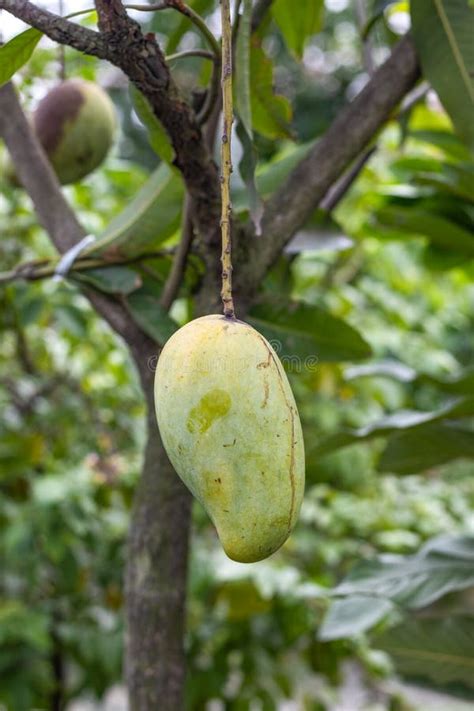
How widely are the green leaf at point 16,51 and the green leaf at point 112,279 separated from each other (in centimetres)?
23

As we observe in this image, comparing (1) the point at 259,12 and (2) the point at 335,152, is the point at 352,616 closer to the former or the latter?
(2) the point at 335,152

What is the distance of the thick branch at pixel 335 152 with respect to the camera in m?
0.71

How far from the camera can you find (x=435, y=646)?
96 centimetres

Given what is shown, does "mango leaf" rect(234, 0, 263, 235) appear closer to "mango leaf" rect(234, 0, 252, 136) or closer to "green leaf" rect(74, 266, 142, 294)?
"mango leaf" rect(234, 0, 252, 136)

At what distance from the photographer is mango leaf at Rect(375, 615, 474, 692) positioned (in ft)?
3.14

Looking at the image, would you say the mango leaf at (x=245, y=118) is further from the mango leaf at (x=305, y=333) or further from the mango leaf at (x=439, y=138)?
the mango leaf at (x=439, y=138)

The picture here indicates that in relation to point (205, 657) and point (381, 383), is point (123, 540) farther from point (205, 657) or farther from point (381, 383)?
point (381, 383)

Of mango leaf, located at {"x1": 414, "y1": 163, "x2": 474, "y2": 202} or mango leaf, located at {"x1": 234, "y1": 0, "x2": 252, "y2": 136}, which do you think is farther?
mango leaf, located at {"x1": 414, "y1": 163, "x2": 474, "y2": 202}

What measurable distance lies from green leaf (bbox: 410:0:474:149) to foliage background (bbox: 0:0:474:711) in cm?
13

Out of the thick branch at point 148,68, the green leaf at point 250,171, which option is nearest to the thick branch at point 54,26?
the thick branch at point 148,68

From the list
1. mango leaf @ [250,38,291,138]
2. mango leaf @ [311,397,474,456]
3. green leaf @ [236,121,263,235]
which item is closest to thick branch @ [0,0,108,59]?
green leaf @ [236,121,263,235]

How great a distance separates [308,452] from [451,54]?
419 mm

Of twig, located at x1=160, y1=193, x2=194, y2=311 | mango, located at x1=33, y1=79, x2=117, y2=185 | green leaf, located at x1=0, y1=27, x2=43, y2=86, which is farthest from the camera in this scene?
mango, located at x1=33, y1=79, x2=117, y2=185

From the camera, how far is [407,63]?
29.4 inches
